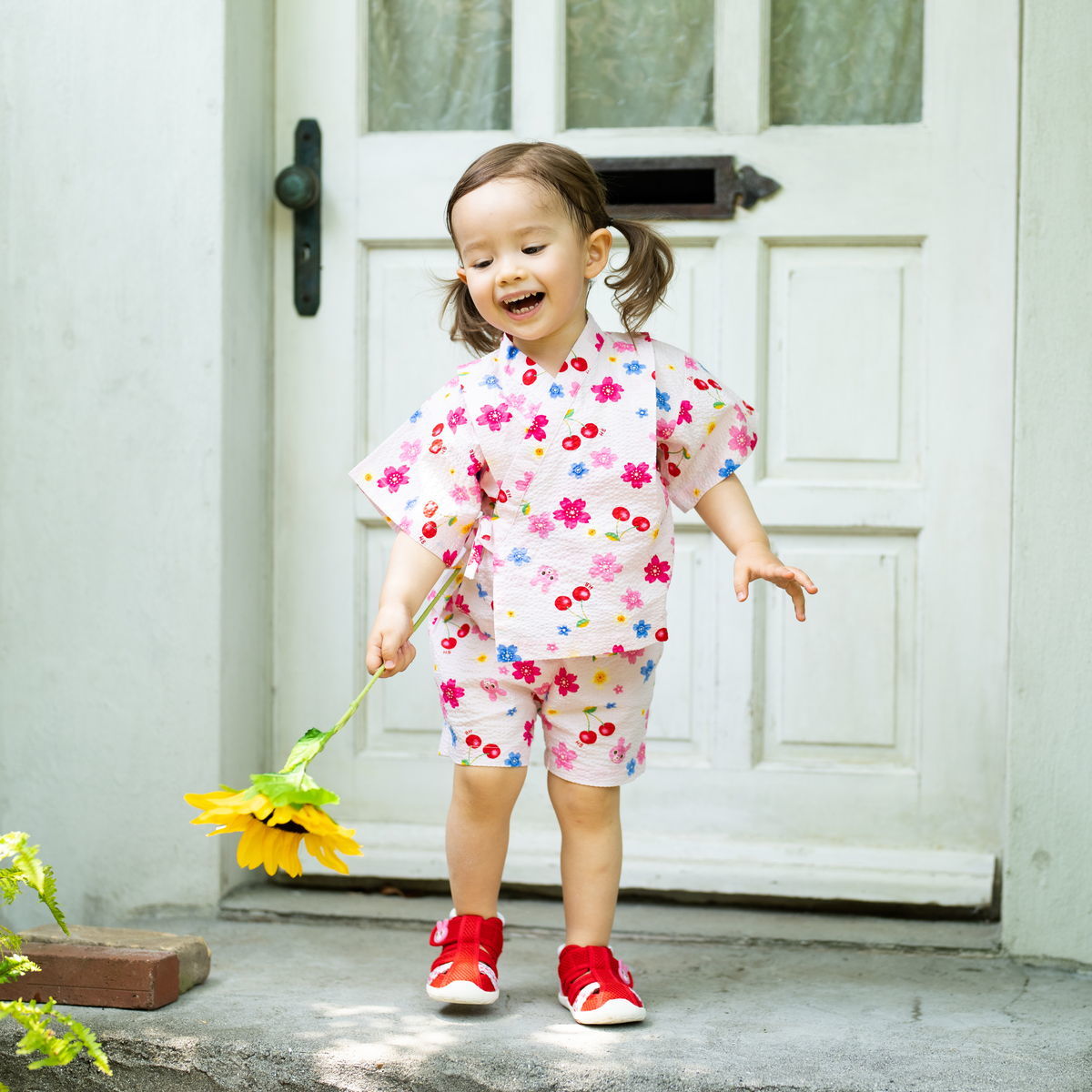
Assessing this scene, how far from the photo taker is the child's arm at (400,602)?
74.4 inches

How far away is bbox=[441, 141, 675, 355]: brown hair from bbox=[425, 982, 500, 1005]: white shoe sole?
1.00m

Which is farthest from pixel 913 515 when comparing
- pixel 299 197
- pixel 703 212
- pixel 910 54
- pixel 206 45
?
pixel 206 45

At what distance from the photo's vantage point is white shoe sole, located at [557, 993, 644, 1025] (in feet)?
6.70

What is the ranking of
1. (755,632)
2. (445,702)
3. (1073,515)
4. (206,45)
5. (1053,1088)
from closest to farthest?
(1053,1088)
(445,702)
(1073,515)
(206,45)
(755,632)

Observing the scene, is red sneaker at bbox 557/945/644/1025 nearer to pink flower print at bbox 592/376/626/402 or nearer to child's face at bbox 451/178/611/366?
pink flower print at bbox 592/376/626/402

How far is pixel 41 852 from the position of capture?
2.68 metres

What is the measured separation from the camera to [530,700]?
6.96ft

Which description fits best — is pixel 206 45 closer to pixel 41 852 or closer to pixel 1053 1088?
pixel 41 852

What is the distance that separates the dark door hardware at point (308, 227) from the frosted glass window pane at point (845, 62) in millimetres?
946

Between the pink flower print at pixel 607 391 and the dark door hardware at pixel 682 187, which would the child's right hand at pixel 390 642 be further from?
the dark door hardware at pixel 682 187

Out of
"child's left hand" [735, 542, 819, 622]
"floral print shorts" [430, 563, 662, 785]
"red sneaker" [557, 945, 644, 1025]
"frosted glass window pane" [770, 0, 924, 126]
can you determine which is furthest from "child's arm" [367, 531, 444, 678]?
"frosted glass window pane" [770, 0, 924, 126]

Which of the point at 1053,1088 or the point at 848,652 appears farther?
the point at 848,652

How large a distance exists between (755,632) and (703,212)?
856 mm

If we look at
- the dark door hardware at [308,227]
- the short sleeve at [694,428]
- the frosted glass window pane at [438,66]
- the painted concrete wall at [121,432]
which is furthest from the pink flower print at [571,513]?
the frosted glass window pane at [438,66]
